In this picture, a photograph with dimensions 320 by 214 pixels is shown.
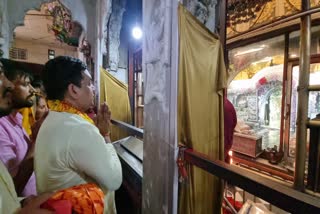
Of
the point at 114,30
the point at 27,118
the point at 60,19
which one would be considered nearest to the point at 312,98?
the point at 114,30

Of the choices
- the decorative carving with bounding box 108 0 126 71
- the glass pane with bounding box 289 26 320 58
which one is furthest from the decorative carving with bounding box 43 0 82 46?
the glass pane with bounding box 289 26 320 58

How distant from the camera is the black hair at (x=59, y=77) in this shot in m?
1.26

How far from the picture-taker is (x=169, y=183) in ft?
5.13

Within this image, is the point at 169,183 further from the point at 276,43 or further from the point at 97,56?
the point at 276,43

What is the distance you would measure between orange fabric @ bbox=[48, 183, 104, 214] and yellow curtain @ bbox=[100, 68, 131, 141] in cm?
306

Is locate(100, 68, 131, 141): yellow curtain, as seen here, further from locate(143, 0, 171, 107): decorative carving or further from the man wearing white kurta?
the man wearing white kurta

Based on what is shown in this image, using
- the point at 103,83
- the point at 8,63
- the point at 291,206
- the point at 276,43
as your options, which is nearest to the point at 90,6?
the point at 103,83

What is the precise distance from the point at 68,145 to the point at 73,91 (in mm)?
361

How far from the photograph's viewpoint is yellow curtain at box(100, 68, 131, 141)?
13.2 feet

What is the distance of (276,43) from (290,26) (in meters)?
0.64

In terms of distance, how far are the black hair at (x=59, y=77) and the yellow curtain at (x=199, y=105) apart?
706 mm

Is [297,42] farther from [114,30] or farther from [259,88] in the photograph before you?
[114,30]

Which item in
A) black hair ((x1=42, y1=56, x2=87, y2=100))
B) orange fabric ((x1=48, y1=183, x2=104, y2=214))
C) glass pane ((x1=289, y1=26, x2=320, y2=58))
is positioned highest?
glass pane ((x1=289, y1=26, x2=320, y2=58))

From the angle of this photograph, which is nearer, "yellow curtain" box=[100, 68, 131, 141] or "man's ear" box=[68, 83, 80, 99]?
"man's ear" box=[68, 83, 80, 99]
